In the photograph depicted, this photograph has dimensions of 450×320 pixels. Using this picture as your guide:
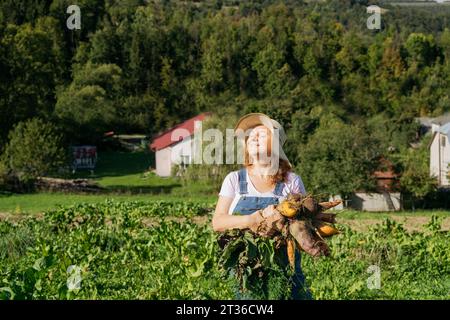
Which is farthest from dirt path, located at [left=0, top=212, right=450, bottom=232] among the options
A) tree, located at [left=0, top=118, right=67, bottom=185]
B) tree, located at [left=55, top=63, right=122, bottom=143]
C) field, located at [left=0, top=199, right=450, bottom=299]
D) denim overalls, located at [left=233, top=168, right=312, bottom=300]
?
tree, located at [left=55, top=63, right=122, bottom=143]

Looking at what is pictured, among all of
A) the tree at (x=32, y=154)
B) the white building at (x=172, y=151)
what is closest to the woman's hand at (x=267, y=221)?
the tree at (x=32, y=154)

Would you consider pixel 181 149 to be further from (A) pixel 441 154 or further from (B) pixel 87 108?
(A) pixel 441 154

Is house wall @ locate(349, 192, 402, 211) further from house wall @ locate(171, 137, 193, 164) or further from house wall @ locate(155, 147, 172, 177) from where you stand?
house wall @ locate(155, 147, 172, 177)

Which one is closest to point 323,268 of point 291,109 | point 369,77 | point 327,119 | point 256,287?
point 256,287

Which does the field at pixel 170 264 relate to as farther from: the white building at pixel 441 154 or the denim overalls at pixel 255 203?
the white building at pixel 441 154

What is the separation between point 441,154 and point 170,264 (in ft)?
116

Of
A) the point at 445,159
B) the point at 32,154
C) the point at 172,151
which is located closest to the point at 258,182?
the point at 32,154

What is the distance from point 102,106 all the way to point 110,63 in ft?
55.8

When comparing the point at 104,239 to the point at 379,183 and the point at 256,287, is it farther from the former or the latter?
the point at 379,183

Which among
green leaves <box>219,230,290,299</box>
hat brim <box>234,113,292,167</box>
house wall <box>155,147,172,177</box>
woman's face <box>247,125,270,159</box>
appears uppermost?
house wall <box>155,147,172,177</box>

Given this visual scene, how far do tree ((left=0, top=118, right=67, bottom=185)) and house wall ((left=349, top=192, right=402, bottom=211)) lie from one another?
42.7 feet

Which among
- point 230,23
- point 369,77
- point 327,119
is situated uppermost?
point 230,23

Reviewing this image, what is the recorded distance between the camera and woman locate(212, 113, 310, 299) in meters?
3.63

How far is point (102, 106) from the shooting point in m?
53.4
